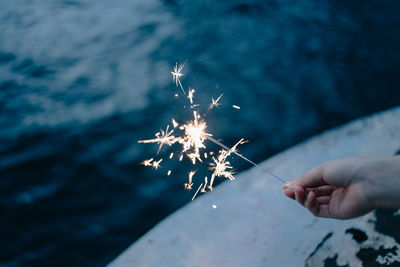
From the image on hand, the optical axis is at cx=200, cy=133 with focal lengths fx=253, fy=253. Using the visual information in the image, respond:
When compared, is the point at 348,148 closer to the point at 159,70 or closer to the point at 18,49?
the point at 159,70

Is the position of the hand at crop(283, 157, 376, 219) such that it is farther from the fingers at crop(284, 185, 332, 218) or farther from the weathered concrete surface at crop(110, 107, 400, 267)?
the weathered concrete surface at crop(110, 107, 400, 267)

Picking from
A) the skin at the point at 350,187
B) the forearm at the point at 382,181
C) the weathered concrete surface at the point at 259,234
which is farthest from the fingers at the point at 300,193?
the weathered concrete surface at the point at 259,234

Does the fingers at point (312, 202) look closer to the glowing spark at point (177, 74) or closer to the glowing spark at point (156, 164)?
the glowing spark at point (156, 164)

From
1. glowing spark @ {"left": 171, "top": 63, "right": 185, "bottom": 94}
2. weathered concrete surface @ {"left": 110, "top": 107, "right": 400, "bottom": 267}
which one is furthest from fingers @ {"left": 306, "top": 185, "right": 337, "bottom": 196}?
glowing spark @ {"left": 171, "top": 63, "right": 185, "bottom": 94}

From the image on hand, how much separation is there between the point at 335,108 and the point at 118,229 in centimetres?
Result: 208

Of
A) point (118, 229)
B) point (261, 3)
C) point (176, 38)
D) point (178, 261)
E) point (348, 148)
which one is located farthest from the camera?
point (261, 3)

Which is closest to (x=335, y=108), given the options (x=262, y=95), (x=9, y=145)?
(x=262, y=95)

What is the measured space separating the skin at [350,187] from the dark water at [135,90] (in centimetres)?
74

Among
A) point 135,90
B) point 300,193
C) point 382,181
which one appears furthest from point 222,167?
point 135,90

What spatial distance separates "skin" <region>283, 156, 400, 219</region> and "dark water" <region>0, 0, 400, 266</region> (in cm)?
74

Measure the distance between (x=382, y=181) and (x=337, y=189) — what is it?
24cm

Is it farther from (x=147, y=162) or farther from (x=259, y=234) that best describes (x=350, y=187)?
(x=147, y=162)

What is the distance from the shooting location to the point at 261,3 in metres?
3.45

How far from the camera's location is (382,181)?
982 mm
